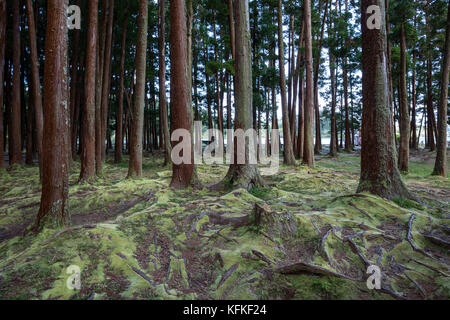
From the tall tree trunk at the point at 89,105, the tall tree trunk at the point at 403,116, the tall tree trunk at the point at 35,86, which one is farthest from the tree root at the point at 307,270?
the tall tree trunk at the point at 403,116

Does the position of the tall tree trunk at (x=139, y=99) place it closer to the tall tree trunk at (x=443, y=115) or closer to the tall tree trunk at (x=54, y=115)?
the tall tree trunk at (x=54, y=115)

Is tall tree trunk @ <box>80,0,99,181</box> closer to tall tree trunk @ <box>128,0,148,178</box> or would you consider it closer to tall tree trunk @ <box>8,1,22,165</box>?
tall tree trunk @ <box>128,0,148,178</box>

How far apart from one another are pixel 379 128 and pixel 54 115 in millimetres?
6312

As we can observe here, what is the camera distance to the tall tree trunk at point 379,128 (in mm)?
5055

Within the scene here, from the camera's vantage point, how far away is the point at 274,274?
9.81ft

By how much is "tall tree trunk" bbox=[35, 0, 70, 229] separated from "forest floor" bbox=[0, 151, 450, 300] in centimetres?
52

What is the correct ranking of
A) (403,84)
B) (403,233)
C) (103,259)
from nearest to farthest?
1. (103,259)
2. (403,233)
3. (403,84)

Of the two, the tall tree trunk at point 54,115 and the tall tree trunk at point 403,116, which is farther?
the tall tree trunk at point 403,116

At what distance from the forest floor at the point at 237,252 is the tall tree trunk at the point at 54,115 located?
1.71ft

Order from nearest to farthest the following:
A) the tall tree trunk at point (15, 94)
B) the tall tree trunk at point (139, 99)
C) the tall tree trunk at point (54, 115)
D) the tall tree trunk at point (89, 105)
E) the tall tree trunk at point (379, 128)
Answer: the tall tree trunk at point (54, 115)
the tall tree trunk at point (379, 128)
the tall tree trunk at point (89, 105)
the tall tree trunk at point (139, 99)
the tall tree trunk at point (15, 94)

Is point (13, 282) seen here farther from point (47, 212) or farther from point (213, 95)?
point (213, 95)
